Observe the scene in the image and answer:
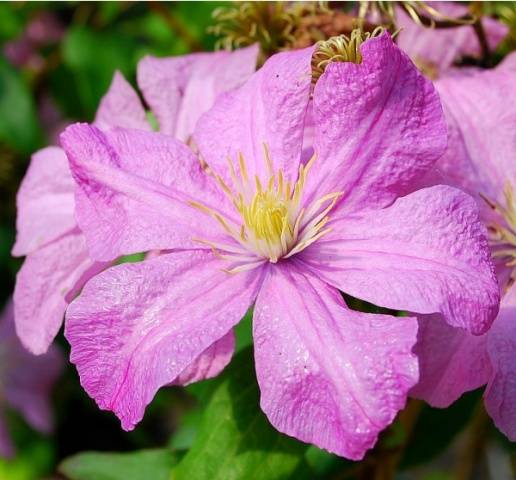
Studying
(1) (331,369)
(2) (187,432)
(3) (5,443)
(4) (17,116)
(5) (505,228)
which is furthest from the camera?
(3) (5,443)

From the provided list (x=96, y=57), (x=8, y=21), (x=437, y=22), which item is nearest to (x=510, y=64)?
(x=437, y=22)

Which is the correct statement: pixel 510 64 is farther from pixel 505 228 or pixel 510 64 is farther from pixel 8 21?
pixel 8 21

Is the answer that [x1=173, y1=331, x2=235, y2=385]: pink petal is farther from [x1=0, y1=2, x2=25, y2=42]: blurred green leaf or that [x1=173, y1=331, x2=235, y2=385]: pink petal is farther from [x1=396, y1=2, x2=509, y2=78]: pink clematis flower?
[x1=0, y1=2, x2=25, y2=42]: blurred green leaf

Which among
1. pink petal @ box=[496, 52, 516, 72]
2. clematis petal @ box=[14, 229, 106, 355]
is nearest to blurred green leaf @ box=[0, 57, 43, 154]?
clematis petal @ box=[14, 229, 106, 355]

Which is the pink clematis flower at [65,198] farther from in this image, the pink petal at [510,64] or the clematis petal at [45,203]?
the pink petal at [510,64]

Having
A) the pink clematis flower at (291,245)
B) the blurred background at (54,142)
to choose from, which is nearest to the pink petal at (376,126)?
the pink clematis flower at (291,245)
